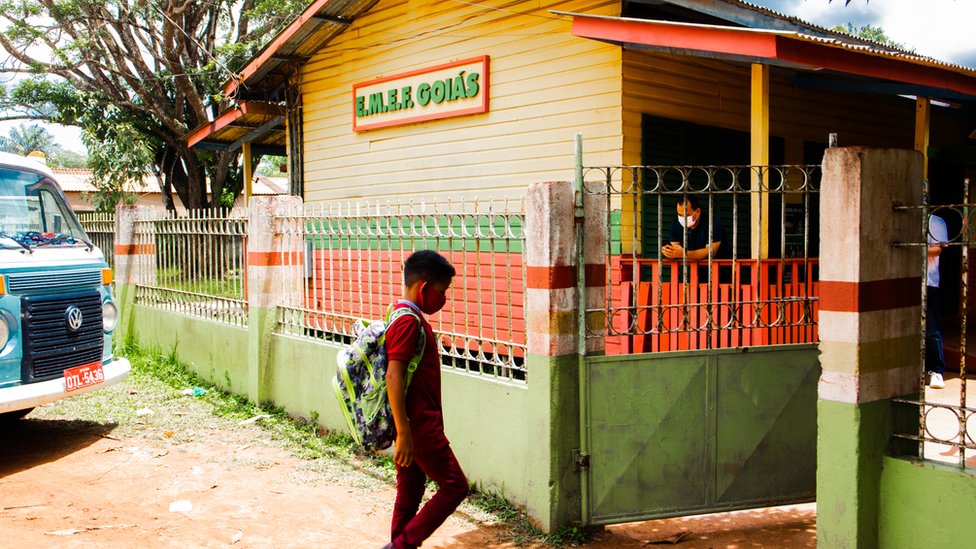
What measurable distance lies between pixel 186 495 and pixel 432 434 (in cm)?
259

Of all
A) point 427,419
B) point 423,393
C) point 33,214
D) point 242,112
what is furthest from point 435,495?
point 242,112

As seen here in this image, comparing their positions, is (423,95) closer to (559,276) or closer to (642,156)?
(642,156)

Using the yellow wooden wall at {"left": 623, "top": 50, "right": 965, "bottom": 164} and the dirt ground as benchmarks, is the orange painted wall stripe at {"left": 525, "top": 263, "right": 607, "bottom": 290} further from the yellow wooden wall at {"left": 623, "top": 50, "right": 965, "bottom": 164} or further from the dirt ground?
the yellow wooden wall at {"left": 623, "top": 50, "right": 965, "bottom": 164}

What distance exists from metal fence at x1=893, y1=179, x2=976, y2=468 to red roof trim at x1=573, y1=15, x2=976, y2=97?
120 cm

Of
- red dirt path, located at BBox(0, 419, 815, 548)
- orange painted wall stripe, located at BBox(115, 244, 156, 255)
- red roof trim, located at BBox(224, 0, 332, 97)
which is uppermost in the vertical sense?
red roof trim, located at BBox(224, 0, 332, 97)

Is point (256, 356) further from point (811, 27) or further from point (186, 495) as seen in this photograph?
point (811, 27)

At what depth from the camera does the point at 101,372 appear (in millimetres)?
6746

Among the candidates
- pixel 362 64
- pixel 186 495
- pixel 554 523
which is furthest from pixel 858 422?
pixel 362 64

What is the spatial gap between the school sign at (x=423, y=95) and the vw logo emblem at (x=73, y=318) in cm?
455

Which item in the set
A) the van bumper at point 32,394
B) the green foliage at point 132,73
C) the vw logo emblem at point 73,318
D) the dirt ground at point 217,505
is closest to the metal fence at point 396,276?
the dirt ground at point 217,505

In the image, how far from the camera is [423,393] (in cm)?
379

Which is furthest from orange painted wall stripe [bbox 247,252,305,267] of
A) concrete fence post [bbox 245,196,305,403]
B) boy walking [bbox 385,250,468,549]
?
boy walking [bbox 385,250,468,549]

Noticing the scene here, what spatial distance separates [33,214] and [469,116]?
14.7 feet

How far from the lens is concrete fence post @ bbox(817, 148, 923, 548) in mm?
3600
